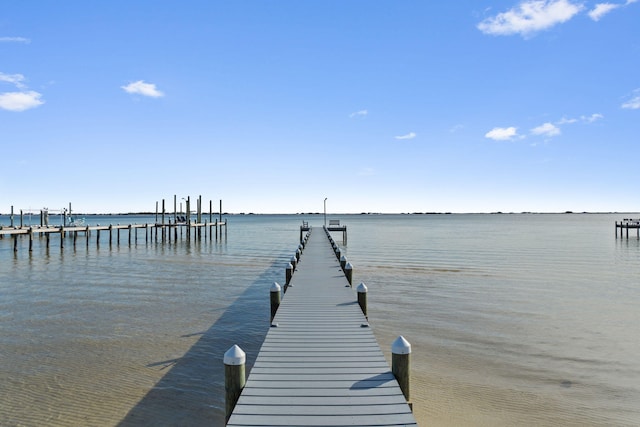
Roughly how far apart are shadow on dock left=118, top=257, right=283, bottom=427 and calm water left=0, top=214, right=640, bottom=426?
4 centimetres

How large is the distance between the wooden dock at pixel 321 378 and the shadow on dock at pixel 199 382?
1506 mm

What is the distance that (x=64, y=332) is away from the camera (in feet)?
39.2

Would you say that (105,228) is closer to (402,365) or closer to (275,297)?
(275,297)

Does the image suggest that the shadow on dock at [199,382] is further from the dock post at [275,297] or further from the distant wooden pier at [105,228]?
the distant wooden pier at [105,228]

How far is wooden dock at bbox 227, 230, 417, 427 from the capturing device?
488 centimetres

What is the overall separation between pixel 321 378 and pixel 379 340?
226 inches

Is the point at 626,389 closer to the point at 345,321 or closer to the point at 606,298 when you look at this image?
the point at 345,321

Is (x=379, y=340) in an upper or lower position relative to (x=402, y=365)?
lower

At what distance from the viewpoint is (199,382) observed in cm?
845

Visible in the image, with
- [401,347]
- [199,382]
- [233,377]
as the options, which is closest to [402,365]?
[401,347]

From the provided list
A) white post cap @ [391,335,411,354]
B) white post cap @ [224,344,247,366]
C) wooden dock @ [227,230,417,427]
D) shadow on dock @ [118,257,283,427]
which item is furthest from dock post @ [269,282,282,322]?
white post cap @ [391,335,411,354]

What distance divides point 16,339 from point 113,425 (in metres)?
6.60

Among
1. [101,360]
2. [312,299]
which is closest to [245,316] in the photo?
[312,299]

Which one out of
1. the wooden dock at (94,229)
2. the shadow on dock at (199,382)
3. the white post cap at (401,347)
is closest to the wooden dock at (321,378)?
the white post cap at (401,347)
